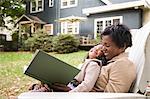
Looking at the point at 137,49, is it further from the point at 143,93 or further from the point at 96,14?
the point at 96,14

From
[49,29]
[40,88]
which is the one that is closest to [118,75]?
[40,88]

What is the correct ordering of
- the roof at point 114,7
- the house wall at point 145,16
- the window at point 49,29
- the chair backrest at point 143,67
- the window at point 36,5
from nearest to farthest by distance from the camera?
1. the chair backrest at point 143,67
2. the house wall at point 145,16
3. the roof at point 114,7
4. the window at point 49,29
5. the window at point 36,5

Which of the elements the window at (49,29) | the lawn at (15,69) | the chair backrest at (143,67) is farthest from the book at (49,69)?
the window at (49,29)

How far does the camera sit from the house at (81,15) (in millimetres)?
2666

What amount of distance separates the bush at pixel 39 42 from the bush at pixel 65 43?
0.21ft

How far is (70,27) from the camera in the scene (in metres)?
2.95

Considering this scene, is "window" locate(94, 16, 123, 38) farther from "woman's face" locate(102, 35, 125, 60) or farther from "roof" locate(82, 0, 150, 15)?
"woman's face" locate(102, 35, 125, 60)

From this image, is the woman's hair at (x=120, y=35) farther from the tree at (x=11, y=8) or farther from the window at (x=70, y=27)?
the tree at (x=11, y=8)

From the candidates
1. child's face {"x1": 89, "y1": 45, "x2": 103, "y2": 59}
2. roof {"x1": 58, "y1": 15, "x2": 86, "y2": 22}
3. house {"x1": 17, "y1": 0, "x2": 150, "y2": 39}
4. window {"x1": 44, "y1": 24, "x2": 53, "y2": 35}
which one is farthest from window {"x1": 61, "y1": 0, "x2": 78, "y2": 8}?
child's face {"x1": 89, "y1": 45, "x2": 103, "y2": 59}

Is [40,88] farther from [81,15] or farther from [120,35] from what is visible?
[81,15]

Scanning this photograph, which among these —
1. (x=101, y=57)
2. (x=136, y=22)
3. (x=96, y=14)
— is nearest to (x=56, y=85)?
(x=101, y=57)

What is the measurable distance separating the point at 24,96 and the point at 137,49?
1.93ft

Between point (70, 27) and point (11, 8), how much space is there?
1.95 ft

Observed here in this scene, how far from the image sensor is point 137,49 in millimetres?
1346
